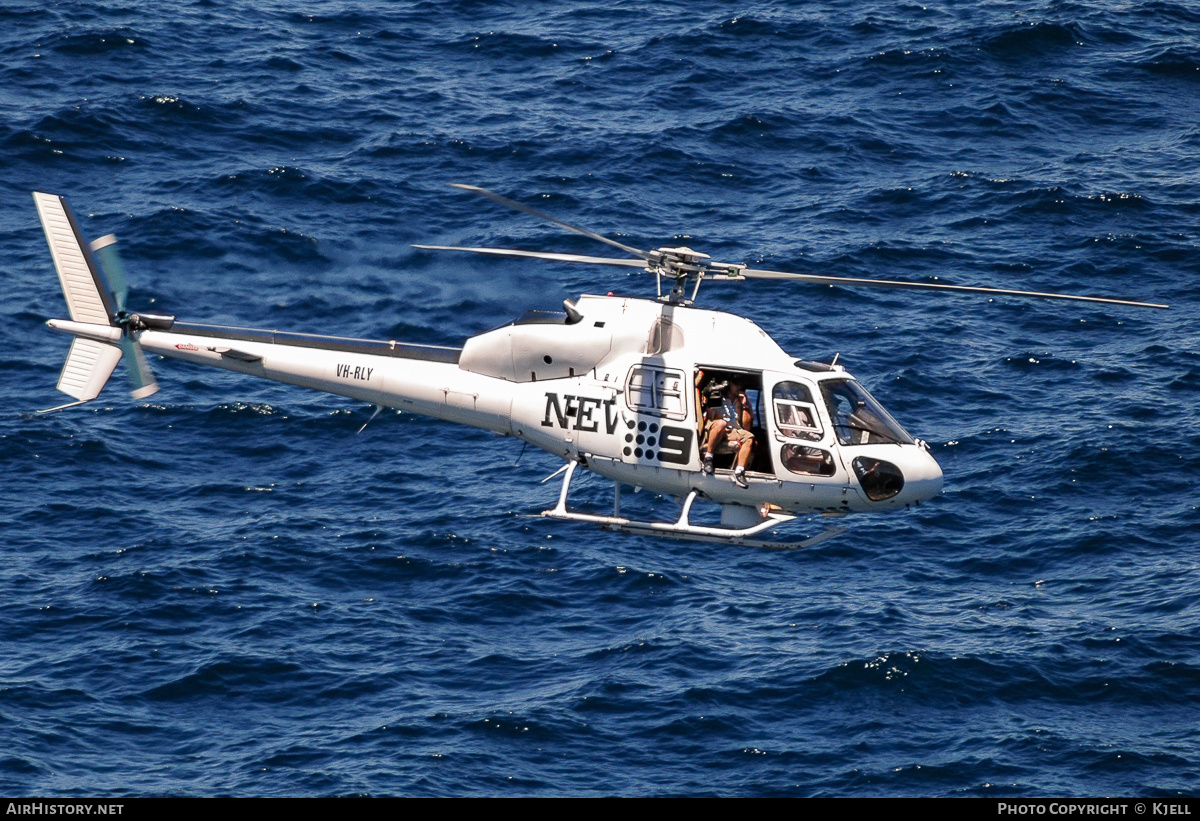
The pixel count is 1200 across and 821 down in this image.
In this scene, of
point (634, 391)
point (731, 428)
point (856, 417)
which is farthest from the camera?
point (634, 391)

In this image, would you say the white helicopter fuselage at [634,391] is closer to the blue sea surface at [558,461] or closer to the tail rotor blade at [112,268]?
the tail rotor blade at [112,268]

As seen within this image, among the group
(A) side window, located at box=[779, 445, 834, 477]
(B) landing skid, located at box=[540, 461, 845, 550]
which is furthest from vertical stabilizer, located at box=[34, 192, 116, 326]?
(A) side window, located at box=[779, 445, 834, 477]

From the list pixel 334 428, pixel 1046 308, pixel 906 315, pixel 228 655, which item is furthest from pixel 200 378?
pixel 1046 308

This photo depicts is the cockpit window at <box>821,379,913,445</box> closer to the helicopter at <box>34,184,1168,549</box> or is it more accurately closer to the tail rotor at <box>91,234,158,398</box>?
the helicopter at <box>34,184,1168,549</box>

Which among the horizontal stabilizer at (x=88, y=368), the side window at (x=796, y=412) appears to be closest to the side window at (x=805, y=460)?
the side window at (x=796, y=412)

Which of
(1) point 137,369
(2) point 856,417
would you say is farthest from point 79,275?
(2) point 856,417

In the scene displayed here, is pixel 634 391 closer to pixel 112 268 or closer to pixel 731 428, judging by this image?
pixel 731 428
